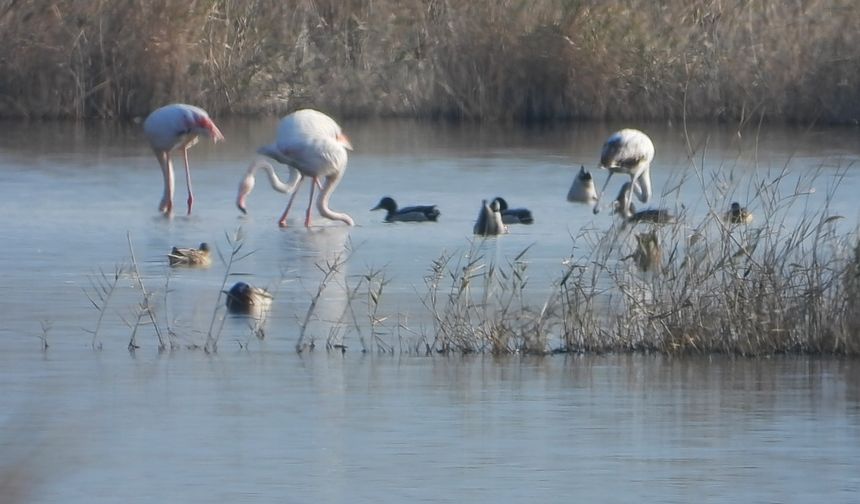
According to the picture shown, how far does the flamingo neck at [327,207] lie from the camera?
1426 cm

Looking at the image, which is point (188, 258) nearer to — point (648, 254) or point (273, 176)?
point (648, 254)

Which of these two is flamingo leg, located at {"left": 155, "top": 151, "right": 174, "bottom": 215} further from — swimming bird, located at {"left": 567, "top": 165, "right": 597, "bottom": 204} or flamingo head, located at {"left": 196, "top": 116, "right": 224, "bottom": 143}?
swimming bird, located at {"left": 567, "top": 165, "right": 597, "bottom": 204}

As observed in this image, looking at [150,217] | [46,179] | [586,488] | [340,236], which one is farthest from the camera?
A: [46,179]

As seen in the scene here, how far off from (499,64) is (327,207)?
8826mm

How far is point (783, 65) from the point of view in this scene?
22.5 meters

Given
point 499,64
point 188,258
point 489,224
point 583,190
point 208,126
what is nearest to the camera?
point 188,258

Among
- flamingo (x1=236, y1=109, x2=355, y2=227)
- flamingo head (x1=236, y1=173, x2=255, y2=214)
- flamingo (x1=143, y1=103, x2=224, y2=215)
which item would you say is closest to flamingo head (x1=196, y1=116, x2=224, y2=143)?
flamingo (x1=143, y1=103, x2=224, y2=215)

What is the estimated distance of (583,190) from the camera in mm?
15164

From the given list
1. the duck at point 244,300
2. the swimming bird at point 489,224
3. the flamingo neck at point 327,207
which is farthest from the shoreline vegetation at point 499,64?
the duck at point 244,300

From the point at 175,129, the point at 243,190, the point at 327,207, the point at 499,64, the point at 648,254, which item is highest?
the point at 499,64

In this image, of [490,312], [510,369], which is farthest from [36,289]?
[510,369]

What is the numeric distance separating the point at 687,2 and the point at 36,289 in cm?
1512

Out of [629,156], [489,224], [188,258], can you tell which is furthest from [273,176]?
[188,258]

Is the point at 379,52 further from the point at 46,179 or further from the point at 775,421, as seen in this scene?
the point at 775,421
